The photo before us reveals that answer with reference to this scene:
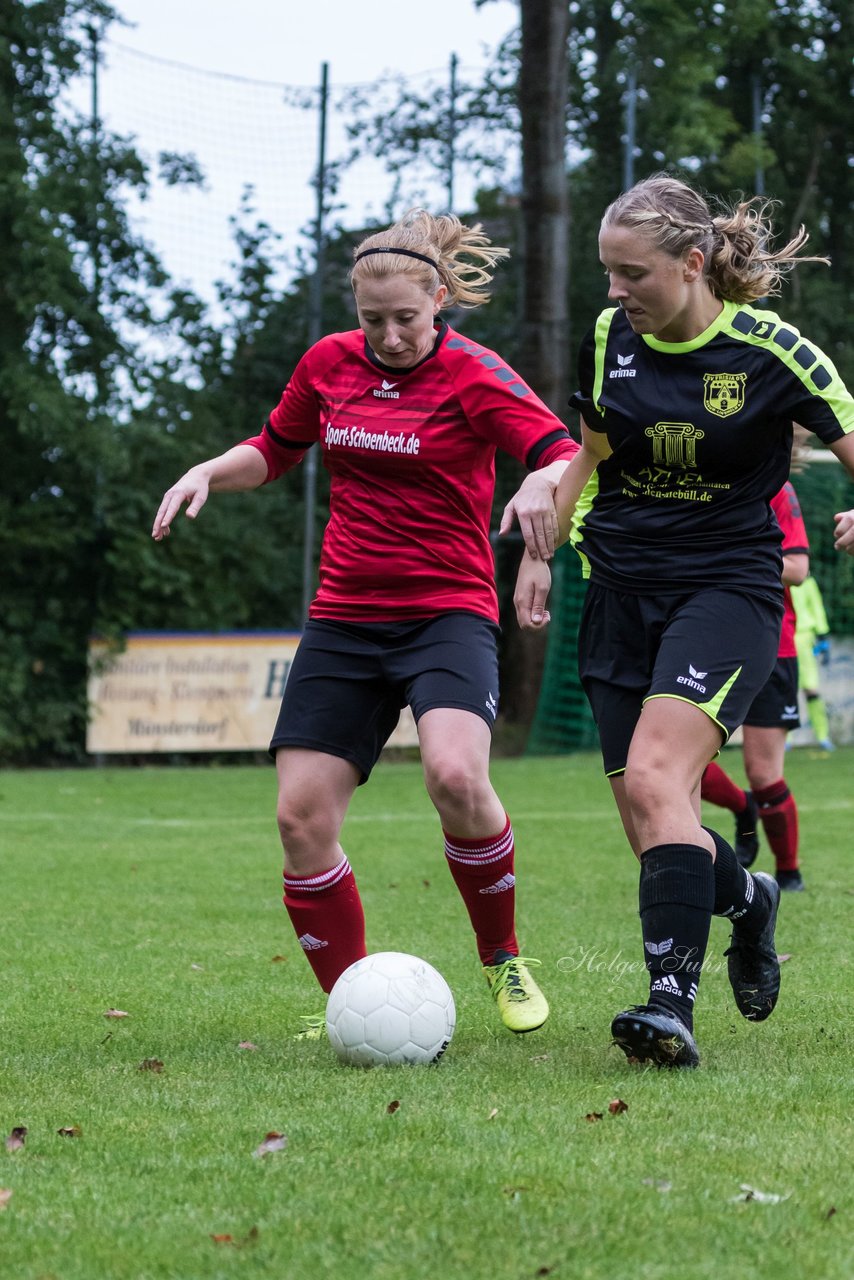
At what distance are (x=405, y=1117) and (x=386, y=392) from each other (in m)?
2.05

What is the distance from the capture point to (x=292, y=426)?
499 centimetres

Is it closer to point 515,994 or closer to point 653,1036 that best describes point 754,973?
point 515,994

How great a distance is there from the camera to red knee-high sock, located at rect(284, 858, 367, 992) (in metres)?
4.63

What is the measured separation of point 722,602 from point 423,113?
1548 centimetres

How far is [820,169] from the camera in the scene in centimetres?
2419

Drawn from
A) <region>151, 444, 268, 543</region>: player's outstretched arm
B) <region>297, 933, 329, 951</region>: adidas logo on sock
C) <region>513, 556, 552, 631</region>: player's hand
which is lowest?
<region>297, 933, 329, 951</region>: adidas logo on sock

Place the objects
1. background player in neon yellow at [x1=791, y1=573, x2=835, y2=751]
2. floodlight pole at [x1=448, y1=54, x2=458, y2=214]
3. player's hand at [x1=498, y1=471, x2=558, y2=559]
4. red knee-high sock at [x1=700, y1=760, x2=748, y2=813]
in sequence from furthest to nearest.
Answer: floodlight pole at [x1=448, y1=54, x2=458, y2=214]
background player in neon yellow at [x1=791, y1=573, x2=835, y2=751]
red knee-high sock at [x1=700, y1=760, x2=748, y2=813]
player's hand at [x1=498, y1=471, x2=558, y2=559]

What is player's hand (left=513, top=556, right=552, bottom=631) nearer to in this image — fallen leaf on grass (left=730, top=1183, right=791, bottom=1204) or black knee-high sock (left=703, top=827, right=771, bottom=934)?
black knee-high sock (left=703, top=827, right=771, bottom=934)

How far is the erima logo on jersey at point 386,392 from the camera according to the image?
4.65 metres

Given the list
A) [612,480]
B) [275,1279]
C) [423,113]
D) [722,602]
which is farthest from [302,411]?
[423,113]

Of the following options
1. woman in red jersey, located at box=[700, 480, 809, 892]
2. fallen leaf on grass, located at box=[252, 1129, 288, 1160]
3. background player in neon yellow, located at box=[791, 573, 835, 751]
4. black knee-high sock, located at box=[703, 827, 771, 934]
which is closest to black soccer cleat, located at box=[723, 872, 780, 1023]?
black knee-high sock, located at box=[703, 827, 771, 934]

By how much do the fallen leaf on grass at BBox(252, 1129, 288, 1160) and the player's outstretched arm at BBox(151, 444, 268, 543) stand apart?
1.84 m

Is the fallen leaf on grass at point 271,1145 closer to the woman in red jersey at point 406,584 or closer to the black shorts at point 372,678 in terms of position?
the woman in red jersey at point 406,584

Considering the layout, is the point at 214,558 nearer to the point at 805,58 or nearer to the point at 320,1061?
the point at 805,58
